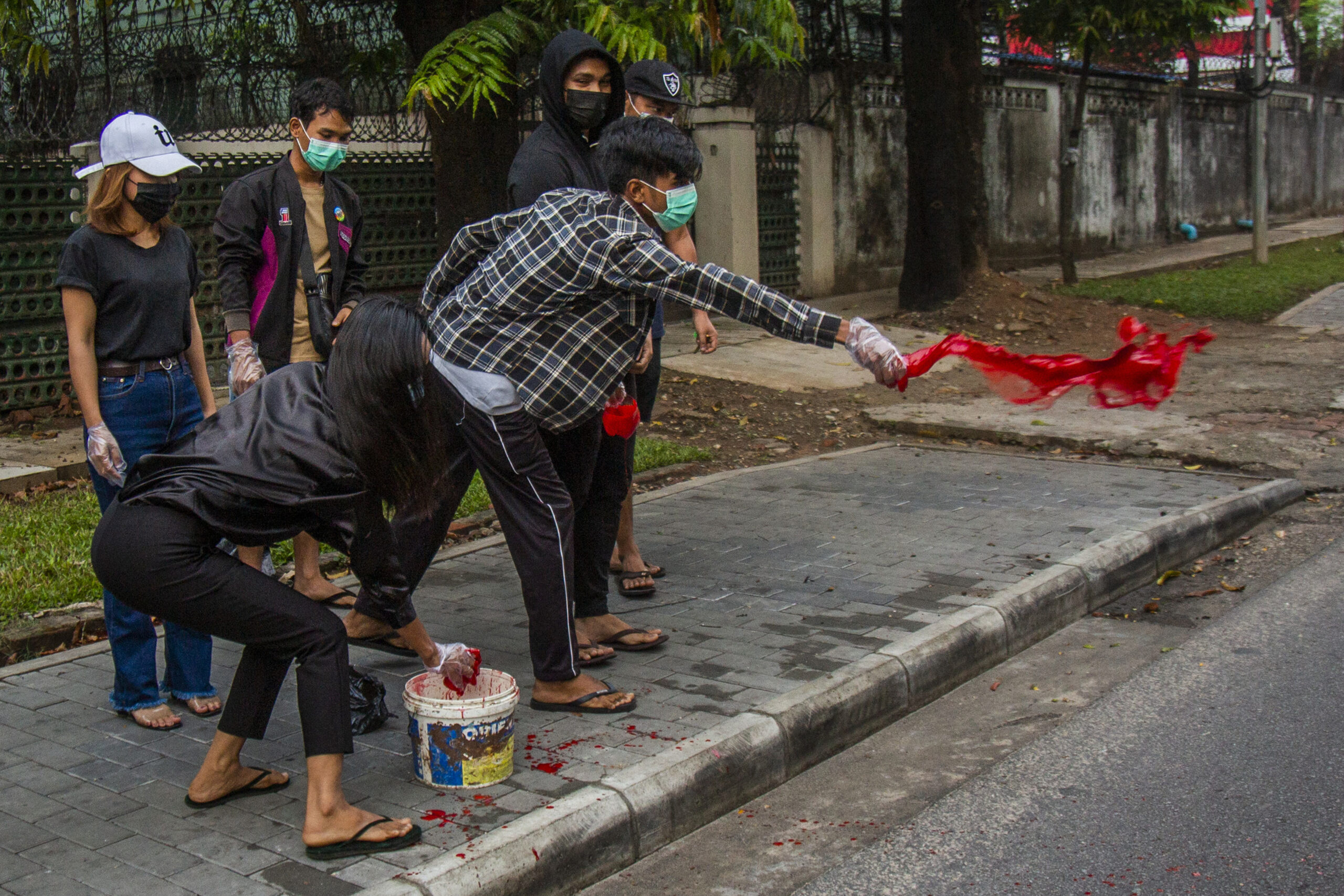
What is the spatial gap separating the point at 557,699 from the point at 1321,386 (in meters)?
7.99

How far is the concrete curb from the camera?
322 cm

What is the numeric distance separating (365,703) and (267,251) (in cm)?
195

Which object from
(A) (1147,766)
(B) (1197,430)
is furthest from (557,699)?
(B) (1197,430)

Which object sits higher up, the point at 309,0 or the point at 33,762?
the point at 309,0

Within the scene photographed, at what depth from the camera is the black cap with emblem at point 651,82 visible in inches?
212

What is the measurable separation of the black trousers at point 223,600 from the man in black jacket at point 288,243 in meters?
1.68

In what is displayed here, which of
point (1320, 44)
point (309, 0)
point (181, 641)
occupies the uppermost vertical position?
point (1320, 44)

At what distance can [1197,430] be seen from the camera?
8.56 m

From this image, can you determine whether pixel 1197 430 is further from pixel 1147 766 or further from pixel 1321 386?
pixel 1147 766

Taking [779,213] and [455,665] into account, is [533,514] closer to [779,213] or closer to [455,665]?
[455,665]

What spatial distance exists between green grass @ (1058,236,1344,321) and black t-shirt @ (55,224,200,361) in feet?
40.2

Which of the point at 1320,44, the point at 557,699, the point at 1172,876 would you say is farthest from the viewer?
the point at 1320,44

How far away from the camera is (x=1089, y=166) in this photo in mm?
21188

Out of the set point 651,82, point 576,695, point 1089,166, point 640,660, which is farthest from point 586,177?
point 1089,166
